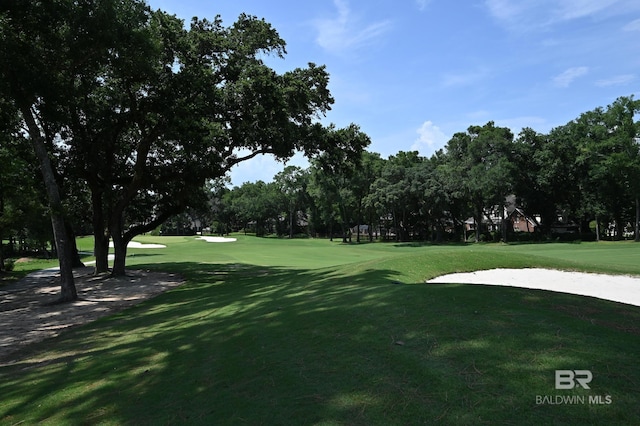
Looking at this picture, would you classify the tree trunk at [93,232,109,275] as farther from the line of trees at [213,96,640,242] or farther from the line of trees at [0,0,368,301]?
the line of trees at [213,96,640,242]

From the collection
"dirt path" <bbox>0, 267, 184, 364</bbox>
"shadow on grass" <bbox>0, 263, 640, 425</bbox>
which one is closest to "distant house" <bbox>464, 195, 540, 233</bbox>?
"dirt path" <bbox>0, 267, 184, 364</bbox>

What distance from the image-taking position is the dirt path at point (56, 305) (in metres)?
10.7

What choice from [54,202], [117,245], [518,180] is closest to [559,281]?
[54,202]

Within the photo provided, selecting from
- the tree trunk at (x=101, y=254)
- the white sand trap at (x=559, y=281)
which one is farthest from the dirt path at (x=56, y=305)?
the white sand trap at (x=559, y=281)

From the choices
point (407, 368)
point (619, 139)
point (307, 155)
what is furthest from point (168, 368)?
point (619, 139)

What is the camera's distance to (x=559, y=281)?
54.0 feet

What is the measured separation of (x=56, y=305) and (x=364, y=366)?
46.0ft

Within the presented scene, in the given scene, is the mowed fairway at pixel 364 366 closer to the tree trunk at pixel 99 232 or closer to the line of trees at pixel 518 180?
the tree trunk at pixel 99 232

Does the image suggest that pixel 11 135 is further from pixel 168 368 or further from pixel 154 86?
pixel 168 368

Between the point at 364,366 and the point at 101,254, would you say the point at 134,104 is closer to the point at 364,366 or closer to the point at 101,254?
the point at 101,254

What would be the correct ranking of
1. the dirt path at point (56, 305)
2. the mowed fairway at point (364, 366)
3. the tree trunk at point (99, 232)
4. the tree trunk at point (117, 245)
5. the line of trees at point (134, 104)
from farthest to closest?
the tree trunk at point (99, 232)
the tree trunk at point (117, 245)
the line of trees at point (134, 104)
the dirt path at point (56, 305)
the mowed fairway at point (364, 366)

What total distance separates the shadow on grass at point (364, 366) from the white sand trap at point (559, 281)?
28.3 feet

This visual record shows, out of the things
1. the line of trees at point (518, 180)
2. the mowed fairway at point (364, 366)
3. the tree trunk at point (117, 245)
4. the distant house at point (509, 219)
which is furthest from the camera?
the distant house at point (509, 219)

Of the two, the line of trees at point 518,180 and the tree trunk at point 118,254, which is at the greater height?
the line of trees at point 518,180
